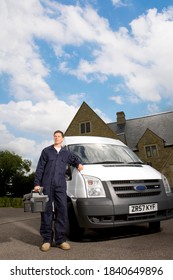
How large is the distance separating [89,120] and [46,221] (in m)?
29.9

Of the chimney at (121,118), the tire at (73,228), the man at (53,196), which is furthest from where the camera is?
the chimney at (121,118)

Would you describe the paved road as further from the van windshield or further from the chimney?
the chimney

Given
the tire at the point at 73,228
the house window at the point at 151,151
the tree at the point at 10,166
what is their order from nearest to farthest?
the tire at the point at 73,228
the house window at the point at 151,151
the tree at the point at 10,166

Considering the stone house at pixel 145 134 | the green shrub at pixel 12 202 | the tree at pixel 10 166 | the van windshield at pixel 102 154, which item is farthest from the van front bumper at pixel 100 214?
the tree at pixel 10 166

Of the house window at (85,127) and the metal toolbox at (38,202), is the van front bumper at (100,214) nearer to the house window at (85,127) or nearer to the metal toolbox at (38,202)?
the metal toolbox at (38,202)

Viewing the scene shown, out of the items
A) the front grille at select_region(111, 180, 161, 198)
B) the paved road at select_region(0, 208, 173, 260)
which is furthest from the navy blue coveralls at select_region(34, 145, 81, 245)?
the front grille at select_region(111, 180, 161, 198)

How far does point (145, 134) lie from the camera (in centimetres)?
3334

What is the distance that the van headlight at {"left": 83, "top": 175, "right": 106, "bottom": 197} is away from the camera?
4.55 meters

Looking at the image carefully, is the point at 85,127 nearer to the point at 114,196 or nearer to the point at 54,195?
the point at 114,196

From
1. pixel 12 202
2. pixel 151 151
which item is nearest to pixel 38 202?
pixel 12 202

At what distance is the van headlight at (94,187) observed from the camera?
14.9 ft

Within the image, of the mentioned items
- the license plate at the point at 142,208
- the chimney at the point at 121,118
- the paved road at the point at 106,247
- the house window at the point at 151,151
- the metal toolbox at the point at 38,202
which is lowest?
the paved road at the point at 106,247

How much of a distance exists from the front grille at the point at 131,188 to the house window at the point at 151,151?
29038 mm
